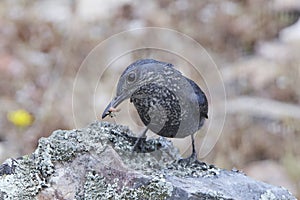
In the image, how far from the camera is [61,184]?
2.57 meters

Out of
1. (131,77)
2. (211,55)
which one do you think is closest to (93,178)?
(131,77)

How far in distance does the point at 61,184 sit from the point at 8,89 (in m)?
4.24

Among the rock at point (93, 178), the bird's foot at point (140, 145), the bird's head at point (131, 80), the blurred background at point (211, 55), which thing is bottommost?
the rock at point (93, 178)

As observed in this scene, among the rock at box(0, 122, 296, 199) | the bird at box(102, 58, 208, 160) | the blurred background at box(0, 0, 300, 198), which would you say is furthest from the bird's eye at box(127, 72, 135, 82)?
the blurred background at box(0, 0, 300, 198)

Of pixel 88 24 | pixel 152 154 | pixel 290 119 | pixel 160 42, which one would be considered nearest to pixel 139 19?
pixel 88 24

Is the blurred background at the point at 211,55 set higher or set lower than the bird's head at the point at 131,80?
higher

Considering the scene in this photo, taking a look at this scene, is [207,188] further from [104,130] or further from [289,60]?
[289,60]

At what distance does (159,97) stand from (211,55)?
4.20 m

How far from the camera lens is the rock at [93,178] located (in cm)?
255

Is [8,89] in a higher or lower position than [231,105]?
lower

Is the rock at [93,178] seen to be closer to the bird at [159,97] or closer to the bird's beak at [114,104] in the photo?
the bird's beak at [114,104]

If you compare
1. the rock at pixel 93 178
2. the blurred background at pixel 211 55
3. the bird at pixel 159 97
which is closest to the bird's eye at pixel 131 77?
the bird at pixel 159 97

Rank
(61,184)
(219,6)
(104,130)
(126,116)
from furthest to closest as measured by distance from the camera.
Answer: (219,6) < (126,116) < (104,130) < (61,184)

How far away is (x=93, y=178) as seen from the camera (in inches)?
101
